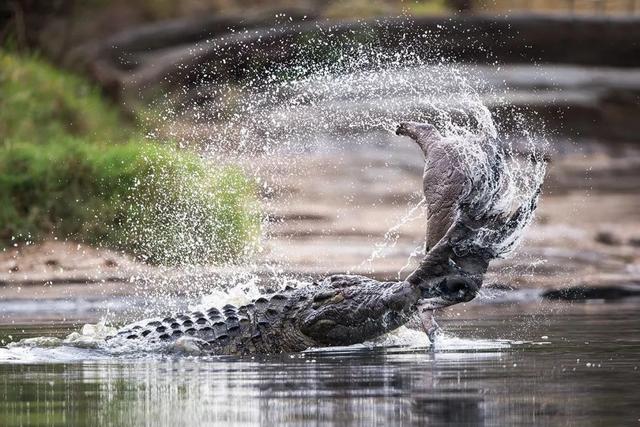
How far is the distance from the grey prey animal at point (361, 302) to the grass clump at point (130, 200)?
599 centimetres

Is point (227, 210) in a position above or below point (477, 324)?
above

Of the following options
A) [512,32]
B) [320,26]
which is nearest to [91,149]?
[320,26]

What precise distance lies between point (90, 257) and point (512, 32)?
428 inches

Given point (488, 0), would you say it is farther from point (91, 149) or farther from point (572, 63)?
point (91, 149)

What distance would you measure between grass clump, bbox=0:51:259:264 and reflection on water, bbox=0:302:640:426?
6672 millimetres

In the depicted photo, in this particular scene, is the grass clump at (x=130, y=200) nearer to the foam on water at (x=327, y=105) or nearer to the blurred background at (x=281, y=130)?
the blurred background at (x=281, y=130)

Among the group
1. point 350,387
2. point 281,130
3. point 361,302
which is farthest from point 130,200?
point 350,387

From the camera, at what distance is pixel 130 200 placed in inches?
682

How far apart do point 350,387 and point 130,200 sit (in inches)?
385

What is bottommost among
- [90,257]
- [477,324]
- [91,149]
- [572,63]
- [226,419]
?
[226,419]

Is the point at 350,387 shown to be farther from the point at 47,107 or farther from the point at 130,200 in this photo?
the point at 47,107

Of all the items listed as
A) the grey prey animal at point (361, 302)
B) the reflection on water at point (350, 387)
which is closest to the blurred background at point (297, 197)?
the reflection on water at point (350, 387)

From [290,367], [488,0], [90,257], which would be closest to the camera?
[290,367]

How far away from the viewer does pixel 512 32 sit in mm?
25172
